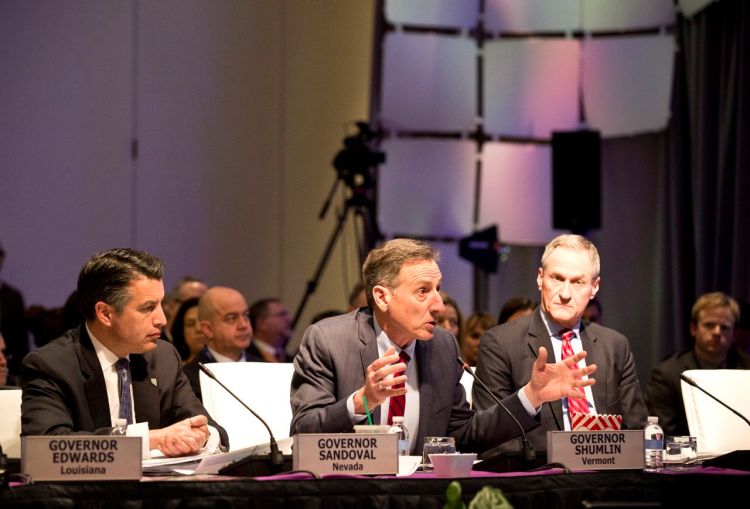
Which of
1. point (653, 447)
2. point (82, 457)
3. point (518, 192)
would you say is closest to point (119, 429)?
point (82, 457)

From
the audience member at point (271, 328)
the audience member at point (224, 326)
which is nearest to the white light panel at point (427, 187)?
the audience member at point (271, 328)

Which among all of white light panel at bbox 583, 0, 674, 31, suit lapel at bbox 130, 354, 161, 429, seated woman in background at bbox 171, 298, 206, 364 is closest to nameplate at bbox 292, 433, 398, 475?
suit lapel at bbox 130, 354, 161, 429

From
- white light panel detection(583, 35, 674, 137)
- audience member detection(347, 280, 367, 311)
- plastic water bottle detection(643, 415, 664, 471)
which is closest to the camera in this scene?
plastic water bottle detection(643, 415, 664, 471)

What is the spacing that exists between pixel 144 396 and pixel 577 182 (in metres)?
4.65

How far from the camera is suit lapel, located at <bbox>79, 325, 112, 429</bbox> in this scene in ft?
10.5

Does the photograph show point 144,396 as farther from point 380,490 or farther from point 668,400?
point 668,400

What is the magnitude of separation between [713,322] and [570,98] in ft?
10.6

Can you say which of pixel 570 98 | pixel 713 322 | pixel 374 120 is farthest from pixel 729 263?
pixel 374 120

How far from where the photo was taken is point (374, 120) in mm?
8500

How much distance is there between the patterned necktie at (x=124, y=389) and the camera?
3.27m

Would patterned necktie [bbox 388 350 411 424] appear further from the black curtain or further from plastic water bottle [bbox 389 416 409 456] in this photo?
the black curtain

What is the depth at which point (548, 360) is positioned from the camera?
12.2 feet

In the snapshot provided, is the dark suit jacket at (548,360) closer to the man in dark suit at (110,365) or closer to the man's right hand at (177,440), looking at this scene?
the man in dark suit at (110,365)

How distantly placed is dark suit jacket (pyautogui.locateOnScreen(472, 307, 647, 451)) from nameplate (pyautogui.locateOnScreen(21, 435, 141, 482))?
135 cm
